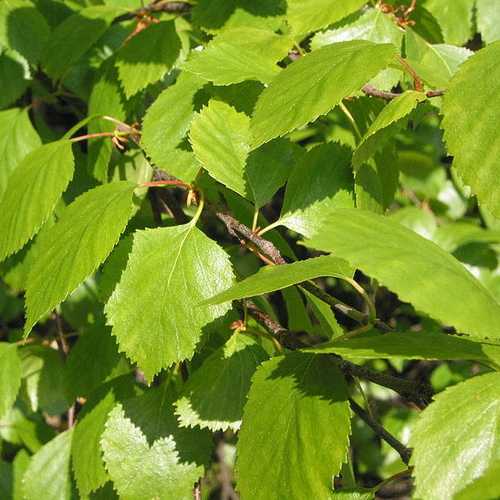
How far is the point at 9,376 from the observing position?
1.61 metres

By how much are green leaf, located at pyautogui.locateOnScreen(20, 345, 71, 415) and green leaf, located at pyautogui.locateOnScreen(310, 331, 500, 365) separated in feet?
3.36

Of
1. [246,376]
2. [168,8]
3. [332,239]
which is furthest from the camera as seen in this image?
[168,8]

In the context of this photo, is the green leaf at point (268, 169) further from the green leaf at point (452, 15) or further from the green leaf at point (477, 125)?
the green leaf at point (452, 15)

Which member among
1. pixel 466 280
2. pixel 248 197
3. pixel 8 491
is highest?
pixel 466 280

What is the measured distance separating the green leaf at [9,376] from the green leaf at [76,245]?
1.81ft

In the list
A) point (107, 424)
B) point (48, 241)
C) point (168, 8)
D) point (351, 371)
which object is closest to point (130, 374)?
point (107, 424)

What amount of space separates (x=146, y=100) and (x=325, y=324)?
2.16 ft

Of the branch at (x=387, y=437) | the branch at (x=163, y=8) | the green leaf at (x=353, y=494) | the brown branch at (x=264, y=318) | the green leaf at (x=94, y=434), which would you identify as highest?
the branch at (x=163, y=8)

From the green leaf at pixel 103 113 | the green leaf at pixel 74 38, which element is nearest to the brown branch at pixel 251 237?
the green leaf at pixel 103 113

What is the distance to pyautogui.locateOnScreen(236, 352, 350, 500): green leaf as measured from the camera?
0.91m

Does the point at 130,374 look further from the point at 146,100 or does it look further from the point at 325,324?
the point at 146,100

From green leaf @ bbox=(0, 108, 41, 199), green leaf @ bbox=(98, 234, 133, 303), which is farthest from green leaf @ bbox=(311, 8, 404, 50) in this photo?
green leaf @ bbox=(0, 108, 41, 199)

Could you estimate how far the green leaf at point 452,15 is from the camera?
1.56 meters

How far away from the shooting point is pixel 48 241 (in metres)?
1.13
